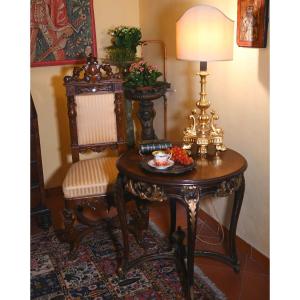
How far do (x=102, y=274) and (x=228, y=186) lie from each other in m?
0.99

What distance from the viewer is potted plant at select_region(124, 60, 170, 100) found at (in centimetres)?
317

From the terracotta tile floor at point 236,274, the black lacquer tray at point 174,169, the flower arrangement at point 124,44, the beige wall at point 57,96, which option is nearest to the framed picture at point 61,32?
the beige wall at point 57,96

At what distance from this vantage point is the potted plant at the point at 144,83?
3172 mm

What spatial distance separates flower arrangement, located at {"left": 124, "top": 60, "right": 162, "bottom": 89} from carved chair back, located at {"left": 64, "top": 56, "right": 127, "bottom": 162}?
0.42 m

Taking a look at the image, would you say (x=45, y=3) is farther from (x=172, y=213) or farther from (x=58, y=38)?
(x=172, y=213)

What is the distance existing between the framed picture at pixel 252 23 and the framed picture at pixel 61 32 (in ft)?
5.37

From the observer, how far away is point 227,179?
1.93 metres

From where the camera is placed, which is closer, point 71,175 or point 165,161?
point 165,161

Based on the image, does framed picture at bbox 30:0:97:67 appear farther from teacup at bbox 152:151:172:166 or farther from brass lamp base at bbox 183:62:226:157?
teacup at bbox 152:151:172:166

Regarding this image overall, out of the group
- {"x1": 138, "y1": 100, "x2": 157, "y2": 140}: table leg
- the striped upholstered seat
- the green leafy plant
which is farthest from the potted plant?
the striped upholstered seat

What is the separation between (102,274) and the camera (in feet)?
7.79
